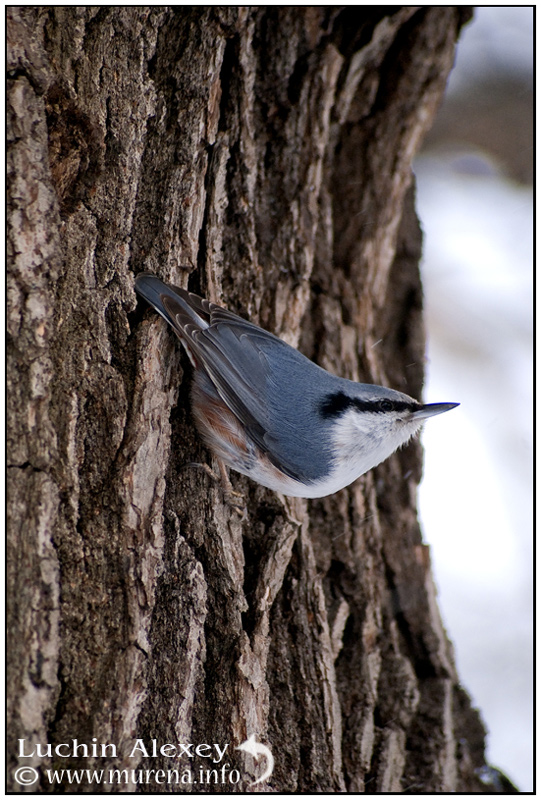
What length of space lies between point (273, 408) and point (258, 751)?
89 cm

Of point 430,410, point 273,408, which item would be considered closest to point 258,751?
point 273,408

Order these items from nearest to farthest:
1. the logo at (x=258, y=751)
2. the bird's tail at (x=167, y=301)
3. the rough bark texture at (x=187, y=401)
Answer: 1. the rough bark texture at (x=187, y=401)
2. the logo at (x=258, y=751)
3. the bird's tail at (x=167, y=301)

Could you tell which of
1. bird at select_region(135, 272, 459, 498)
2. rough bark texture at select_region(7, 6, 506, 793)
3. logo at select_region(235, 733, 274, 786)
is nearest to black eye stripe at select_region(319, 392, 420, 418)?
bird at select_region(135, 272, 459, 498)

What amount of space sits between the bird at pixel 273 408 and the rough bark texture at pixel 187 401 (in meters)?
0.08

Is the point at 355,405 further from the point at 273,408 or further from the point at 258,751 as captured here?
the point at 258,751

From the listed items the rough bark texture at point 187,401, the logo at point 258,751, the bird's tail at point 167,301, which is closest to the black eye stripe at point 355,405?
the rough bark texture at point 187,401

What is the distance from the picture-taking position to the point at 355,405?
74.5 inches

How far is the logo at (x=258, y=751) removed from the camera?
1459 mm

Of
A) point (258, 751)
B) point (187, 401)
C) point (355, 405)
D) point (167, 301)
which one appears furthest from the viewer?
point (355, 405)

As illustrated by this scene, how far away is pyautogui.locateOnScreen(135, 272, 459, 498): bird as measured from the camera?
175 cm

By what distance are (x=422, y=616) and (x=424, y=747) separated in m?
0.43

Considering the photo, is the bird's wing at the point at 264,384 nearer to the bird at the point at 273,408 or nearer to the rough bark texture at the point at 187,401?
the bird at the point at 273,408

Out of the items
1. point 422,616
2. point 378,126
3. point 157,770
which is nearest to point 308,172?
point 378,126

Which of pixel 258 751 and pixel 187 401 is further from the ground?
pixel 187 401
